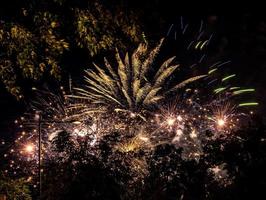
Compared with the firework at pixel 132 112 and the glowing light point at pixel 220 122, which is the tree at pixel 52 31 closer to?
the firework at pixel 132 112

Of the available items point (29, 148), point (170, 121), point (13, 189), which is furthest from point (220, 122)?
point (13, 189)

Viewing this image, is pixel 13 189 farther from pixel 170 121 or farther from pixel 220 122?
pixel 220 122

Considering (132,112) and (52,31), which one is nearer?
(52,31)

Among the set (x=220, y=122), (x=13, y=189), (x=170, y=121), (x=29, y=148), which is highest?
(x=170, y=121)

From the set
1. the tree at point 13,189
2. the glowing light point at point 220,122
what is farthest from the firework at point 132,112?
the tree at point 13,189

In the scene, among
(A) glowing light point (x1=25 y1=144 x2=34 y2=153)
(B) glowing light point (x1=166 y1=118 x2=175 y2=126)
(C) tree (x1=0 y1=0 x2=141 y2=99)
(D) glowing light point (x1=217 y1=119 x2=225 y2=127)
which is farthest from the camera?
(B) glowing light point (x1=166 y1=118 x2=175 y2=126)

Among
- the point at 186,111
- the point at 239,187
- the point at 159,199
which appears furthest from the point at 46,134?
the point at 239,187

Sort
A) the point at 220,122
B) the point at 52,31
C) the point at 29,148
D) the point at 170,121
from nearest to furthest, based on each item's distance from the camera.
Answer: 1. the point at 52,31
2. the point at 29,148
3. the point at 220,122
4. the point at 170,121

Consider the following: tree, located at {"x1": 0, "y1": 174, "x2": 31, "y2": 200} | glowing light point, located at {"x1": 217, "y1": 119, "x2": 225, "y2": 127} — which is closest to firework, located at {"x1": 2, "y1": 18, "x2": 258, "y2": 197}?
glowing light point, located at {"x1": 217, "y1": 119, "x2": 225, "y2": 127}

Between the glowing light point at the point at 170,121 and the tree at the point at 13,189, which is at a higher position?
the glowing light point at the point at 170,121

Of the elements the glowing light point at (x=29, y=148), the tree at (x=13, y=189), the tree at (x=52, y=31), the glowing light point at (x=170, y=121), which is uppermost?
the glowing light point at (x=170, y=121)

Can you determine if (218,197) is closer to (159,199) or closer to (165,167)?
(159,199)

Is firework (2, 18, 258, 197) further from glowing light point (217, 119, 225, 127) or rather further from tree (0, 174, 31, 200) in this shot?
tree (0, 174, 31, 200)
